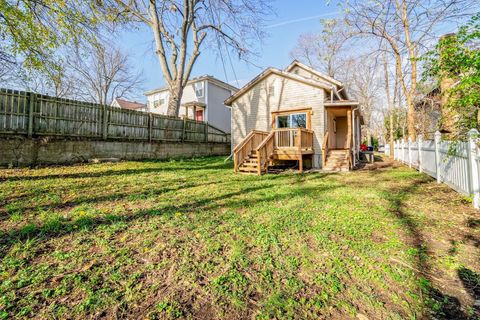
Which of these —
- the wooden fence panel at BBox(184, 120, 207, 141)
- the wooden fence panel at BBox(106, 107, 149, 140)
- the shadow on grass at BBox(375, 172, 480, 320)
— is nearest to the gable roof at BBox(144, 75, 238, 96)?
the wooden fence panel at BBox(184, 120, 207, 141)

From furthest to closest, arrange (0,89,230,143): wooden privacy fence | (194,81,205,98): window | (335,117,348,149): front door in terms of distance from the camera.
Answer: (194,81,205,98): window
(335,117,348,149): front door
(0,89,230,143): wooden privacy fence

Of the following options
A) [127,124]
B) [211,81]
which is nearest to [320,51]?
[211,81]

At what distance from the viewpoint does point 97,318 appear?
1.65 m

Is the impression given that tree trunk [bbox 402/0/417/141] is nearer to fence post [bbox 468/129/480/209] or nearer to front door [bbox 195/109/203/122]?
fence post [bbox 468/129/480/209]

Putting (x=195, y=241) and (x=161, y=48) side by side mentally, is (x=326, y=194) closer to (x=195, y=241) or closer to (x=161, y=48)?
(x=195, y=241)

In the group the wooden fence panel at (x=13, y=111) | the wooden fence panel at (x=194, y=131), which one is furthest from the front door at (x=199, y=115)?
the wooden fence panel at (x=13, y=111)

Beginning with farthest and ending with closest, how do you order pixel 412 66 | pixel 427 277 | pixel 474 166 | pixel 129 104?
pixel 129 104 → pixel 412 66 → pixel 474 166 → pixel 427 277

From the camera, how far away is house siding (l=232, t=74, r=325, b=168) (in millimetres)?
11016

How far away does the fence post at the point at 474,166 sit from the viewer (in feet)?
13.4

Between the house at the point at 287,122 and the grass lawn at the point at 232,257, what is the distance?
5.16 meters

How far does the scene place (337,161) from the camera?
10766 mm

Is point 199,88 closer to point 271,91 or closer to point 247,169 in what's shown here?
point 271,91

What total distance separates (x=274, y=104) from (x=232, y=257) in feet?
35.3

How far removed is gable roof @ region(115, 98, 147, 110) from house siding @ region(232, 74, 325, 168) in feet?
78.1
